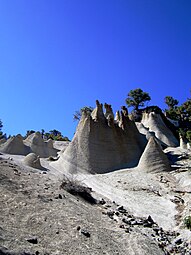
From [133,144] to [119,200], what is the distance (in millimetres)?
10459

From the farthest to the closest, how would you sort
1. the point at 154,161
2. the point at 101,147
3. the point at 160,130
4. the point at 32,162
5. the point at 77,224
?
the point at 160,130 → the point at 101,147 → the point at 154,161 → the point at 32,162 → the point at 77,224

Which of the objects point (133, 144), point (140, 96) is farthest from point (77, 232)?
point (140, 96)

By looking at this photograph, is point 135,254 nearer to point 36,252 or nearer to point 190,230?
point 36,252

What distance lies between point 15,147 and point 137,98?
29.0 meters

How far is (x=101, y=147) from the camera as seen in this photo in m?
21.8

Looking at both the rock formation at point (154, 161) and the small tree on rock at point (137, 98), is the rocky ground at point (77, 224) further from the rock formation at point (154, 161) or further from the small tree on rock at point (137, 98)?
the small tree on rock at point (137, 98)

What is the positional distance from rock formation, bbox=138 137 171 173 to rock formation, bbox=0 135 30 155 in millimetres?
13020

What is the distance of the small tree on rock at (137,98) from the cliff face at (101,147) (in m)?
25.9

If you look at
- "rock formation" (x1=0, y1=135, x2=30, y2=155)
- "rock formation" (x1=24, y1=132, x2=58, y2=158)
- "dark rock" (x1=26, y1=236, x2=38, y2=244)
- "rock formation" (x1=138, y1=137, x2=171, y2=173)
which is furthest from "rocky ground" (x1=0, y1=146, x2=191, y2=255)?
"rock formation" (x1=24, y1=132, x2=58, y2=158)

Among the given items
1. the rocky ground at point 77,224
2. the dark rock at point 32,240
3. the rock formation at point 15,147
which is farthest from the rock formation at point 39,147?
the dark rock at point 32,240

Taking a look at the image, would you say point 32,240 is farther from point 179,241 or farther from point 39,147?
point 39,147

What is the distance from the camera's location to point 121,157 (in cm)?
2206

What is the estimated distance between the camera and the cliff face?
20703 millimetres

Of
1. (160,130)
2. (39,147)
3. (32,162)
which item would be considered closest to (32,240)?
(32,162)
